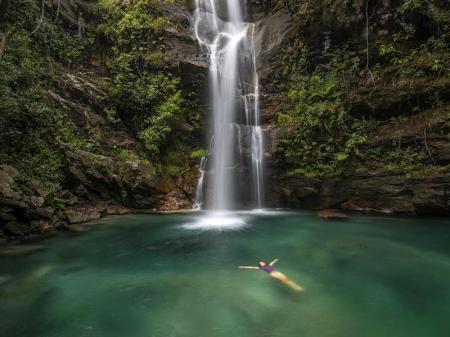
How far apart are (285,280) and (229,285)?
1059mm

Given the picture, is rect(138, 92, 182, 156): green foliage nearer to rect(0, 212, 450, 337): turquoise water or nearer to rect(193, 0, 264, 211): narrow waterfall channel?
rect(193, 0, 264, 211): narrow waterfall channel

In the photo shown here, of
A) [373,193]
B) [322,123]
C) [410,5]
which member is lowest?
[373,193]

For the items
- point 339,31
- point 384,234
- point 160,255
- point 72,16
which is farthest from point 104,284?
point 72,16

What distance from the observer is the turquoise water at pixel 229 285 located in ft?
13.5

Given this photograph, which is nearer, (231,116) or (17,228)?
(17,228)

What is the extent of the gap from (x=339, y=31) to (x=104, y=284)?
13639mm

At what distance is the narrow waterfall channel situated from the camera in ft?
45.2

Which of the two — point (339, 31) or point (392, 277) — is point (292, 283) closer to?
point (392, 277)

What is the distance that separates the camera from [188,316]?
439cm

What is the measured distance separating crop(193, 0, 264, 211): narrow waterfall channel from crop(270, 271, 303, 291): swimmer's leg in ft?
25.2

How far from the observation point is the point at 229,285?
5.47m

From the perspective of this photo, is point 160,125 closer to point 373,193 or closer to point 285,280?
point 373,193

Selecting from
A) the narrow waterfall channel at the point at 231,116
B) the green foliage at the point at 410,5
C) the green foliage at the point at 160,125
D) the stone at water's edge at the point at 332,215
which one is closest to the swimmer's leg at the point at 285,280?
the stone at water's edge at the point at 332,215

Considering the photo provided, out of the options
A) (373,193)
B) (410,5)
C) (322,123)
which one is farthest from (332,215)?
(410,5)
